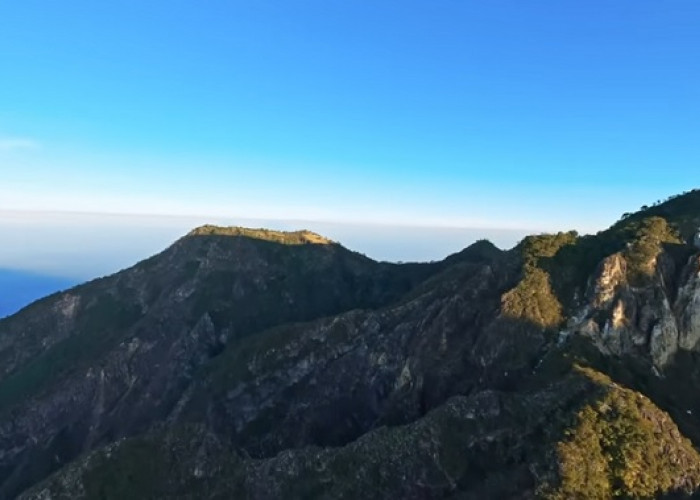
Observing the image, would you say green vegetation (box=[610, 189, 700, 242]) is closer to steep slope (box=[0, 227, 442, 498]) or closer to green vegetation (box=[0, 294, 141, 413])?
steep slope (box=[0, 227, 442, 498])

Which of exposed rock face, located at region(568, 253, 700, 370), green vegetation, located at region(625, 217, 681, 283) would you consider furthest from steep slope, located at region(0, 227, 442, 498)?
exposed rock face, located at region(568, 253, 700, 370)

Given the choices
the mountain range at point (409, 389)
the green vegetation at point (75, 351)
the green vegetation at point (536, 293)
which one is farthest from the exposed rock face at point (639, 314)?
the green vegetation at point (75, 351)

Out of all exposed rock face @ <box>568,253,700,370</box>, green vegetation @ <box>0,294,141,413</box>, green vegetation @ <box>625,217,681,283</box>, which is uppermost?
green vegetation @ <box>625,217,681,283</box>

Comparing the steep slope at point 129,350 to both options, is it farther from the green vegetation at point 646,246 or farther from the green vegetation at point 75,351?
the green vegetation at point 646,246

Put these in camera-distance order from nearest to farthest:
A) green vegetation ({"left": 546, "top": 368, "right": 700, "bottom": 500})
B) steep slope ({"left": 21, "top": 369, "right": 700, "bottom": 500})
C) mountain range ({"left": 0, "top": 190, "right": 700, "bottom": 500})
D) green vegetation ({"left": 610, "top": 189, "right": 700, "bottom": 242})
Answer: green vegetation ({"left": 546, "top": 368, "right": 700, "bottom": 500}) → steep slope ({"left": 21, "top": 369, "right": 700, "bottom": 500}) → mountain range ({"left": 0, "top": 190, "right": 700, "bottom": 500}) → green vegetation ({"left": 610, "top": 189, "right": 700, "bottom": 242})

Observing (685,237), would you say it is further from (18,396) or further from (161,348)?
(18,396)

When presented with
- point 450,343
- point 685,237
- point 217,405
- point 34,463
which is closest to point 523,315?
point 450,343
